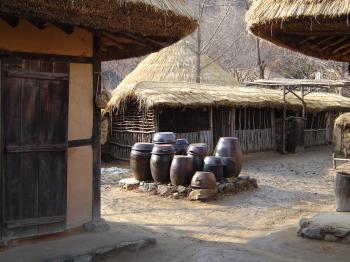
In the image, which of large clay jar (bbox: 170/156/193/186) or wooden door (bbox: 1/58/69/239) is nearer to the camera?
wooden door (bbox: 1/58/69/239)

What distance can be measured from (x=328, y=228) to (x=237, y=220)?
2.09 metres

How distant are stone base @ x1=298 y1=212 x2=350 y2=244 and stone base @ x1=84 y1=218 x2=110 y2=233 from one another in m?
2.82

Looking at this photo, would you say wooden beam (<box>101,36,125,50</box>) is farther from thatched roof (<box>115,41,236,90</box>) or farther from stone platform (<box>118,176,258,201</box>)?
thatched roof (<box>115,41,236,90</box>)

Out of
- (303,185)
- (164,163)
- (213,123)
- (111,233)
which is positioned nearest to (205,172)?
Result: (164,163)

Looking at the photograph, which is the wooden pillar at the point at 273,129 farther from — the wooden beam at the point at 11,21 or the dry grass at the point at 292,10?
the wooden beam at the point at 11,21

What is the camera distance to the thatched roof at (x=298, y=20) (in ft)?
15.8

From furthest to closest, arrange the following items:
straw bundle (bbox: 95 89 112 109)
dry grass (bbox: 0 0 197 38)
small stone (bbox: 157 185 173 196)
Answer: small stone (bbox: 157 185 173 196), straw bundle (bbox: 95 89 112 109), dry grass (bbox: 0 0 197 38)

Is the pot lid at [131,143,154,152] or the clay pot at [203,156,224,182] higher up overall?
the pot lid at [131,143,154,152]

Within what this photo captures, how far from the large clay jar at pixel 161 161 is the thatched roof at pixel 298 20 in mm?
5198

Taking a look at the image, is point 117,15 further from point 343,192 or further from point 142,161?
point 142,161

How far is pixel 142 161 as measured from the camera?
11.3 meters

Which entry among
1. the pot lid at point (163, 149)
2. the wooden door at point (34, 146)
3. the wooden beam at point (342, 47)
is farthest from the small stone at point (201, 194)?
the wooden door at point (34, 146)

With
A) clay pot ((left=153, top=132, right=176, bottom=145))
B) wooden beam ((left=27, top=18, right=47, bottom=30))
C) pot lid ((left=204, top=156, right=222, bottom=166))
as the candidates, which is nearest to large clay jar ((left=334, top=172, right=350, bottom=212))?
pot lid ((left=204, top=156, right=222, bottom=166))

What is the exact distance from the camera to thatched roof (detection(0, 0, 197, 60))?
4562 millimetres
